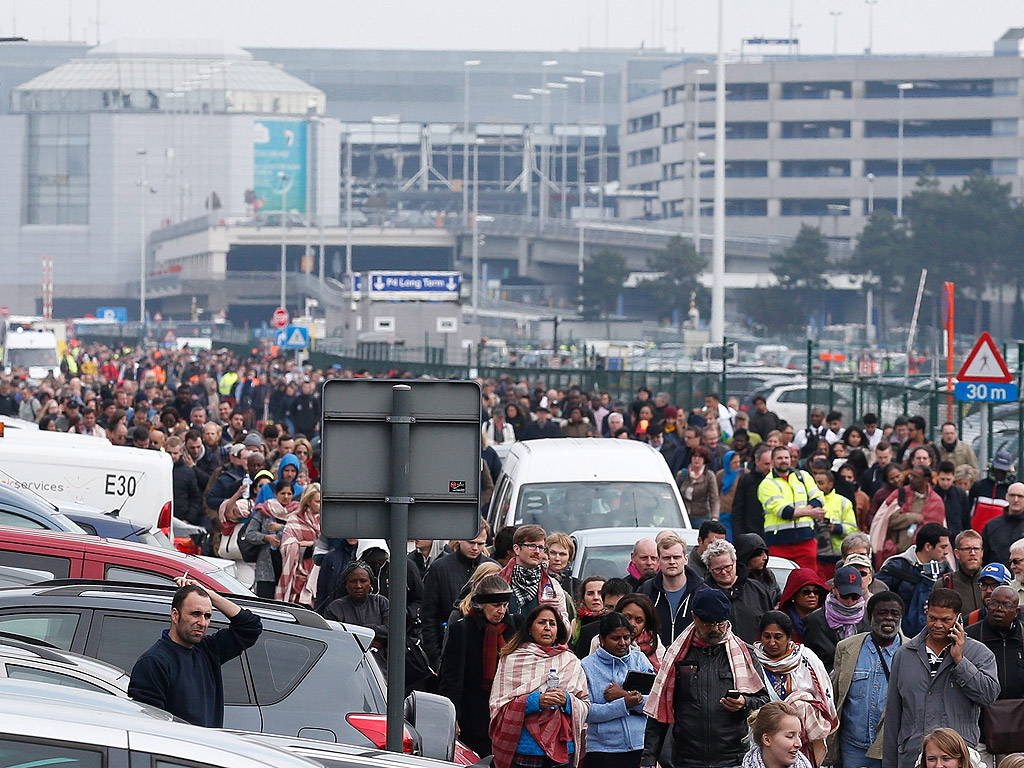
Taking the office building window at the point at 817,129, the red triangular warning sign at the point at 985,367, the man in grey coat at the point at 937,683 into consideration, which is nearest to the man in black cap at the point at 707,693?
the man in grey coat at the point at 937,683

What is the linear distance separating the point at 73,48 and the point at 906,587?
189m

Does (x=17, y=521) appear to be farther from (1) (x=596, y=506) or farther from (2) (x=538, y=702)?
(2) (x=538, y=702)

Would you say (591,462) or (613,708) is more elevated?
(591,462)

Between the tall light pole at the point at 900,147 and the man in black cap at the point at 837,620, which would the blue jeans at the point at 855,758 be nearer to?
the man in black cap at the point at 837,620

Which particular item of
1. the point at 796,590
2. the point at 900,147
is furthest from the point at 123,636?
the point at 900,147

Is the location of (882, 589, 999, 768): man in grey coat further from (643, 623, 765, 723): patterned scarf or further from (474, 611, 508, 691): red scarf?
(474, 611, 508, 691): red scarf

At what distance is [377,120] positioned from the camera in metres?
180

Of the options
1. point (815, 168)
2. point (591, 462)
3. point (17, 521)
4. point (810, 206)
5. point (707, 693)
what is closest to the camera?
point (707, 693)

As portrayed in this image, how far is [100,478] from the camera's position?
51.6 ft

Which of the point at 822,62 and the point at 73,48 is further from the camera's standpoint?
the point at 73,48

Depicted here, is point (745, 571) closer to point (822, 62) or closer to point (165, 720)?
Result: point (165, 720)

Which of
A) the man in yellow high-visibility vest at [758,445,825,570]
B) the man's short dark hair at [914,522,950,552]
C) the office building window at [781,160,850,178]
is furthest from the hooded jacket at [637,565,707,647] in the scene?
the office building window at [781,160,850,178]

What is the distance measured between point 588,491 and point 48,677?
25.6ft

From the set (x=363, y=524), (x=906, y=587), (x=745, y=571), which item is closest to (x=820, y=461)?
(x=906, y=587)
